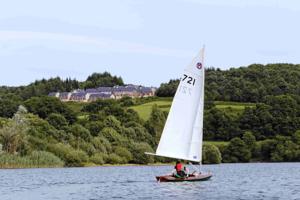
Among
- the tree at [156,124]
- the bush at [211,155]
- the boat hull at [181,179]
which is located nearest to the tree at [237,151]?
the bush at [211,155]

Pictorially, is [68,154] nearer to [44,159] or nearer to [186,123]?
[44,159]

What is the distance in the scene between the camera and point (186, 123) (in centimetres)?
6066

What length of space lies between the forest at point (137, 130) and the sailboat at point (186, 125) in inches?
1625

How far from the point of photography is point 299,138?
145 metres

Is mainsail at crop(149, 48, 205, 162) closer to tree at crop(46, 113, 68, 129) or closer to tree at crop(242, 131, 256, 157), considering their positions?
tree at crop(46, 113, 68, 129)

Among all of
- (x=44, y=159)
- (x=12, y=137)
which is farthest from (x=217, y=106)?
(x=12, y=137)

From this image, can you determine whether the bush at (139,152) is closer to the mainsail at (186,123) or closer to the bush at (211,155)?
the bush at (211,155)

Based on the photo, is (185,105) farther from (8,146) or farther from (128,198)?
(8,146)

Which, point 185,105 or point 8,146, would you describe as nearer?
point 185,105

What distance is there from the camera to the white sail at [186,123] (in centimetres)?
6003

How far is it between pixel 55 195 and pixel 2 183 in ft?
53.6

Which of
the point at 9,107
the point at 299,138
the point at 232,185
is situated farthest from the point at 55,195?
the point at 9,107

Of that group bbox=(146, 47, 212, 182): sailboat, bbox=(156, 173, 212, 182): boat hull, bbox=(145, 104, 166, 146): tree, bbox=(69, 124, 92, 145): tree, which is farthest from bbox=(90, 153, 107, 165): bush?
bbox=(146, 47, 212, 182): sailboat

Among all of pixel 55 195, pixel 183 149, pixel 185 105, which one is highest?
pixel 185 105
